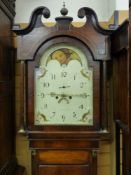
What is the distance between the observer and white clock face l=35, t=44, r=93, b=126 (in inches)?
98.1

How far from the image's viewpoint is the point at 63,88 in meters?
2.51

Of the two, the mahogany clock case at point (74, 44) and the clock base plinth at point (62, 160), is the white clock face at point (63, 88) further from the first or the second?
the clock base plinth at point (62, 160)

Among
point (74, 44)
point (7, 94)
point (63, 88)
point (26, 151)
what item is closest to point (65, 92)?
point (63, 88)

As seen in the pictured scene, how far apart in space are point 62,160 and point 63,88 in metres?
0.62

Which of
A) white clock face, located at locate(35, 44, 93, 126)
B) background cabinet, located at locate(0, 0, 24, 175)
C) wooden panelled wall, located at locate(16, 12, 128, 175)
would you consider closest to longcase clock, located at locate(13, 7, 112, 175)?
white clock face, located at locate(35, 44, 93, 126)

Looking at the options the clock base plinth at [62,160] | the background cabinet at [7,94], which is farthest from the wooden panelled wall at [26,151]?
the clock base plinth at [62,160]

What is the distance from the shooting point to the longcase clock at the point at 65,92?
2.44 meters

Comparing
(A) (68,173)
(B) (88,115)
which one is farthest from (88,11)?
(A) (68,173)

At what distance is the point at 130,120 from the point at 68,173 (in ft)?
3.71

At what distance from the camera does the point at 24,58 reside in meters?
2.45

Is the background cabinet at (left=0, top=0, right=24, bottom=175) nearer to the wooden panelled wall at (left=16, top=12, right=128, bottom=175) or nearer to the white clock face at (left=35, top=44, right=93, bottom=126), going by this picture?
the wooden panelled wall at (left=16, top=12, right=128, bottom=175)

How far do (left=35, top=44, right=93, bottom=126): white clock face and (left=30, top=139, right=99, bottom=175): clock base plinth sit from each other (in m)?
0.22

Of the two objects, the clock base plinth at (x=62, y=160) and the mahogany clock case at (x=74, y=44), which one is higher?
the mahogany clock case at (x=74, y=44)

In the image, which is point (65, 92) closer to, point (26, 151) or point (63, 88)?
point (63, 88)
